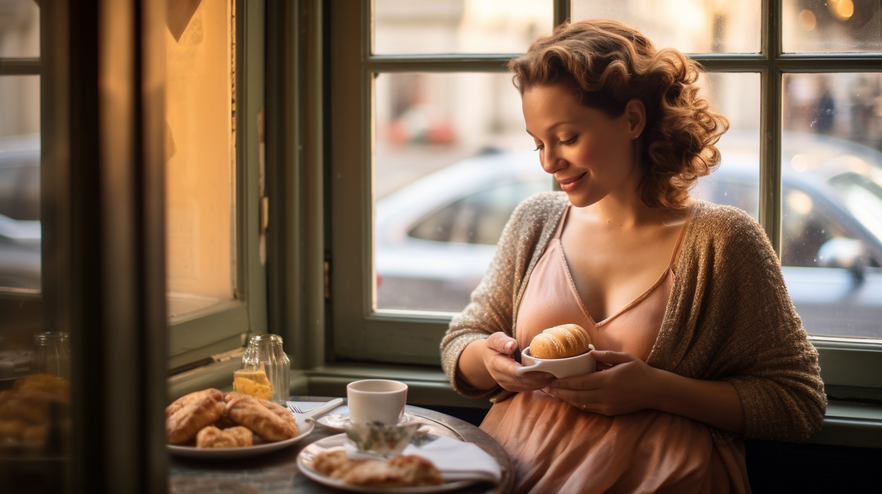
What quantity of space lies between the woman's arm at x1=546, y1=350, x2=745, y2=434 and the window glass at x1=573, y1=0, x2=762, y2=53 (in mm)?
810

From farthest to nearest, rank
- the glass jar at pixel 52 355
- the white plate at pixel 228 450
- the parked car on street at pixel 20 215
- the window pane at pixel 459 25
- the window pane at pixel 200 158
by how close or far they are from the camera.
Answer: the window pane at pixel 459 25 < the window pane at pixel 200 158 < the white plate at pixel 228 450 < the parked car on street at pixel 20 215 < the glass jar at pixel 52 355

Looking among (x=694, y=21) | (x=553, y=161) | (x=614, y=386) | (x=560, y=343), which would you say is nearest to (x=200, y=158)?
(x=553, y=161)

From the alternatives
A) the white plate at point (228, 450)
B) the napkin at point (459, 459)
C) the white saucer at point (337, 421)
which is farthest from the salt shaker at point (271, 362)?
the napkin at point (459, 459)

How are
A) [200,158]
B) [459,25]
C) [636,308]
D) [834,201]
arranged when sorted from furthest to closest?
[459,25], [834,201], [200,158], [636,308]

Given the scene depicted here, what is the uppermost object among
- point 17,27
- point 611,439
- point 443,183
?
point 17,27

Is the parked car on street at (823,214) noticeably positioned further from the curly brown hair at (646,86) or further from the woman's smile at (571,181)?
the woman's smile at (571,181)

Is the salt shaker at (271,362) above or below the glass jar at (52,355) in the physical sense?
below

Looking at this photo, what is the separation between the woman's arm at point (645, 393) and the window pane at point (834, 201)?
0.52 meters

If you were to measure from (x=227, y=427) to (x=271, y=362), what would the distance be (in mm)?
240

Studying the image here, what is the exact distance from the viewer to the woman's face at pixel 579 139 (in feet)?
4.26

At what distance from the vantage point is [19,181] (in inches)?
32.5

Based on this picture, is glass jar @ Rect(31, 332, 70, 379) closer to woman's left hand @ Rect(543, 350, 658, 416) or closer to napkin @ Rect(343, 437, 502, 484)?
napkin @ Rect(343, 437, 502, 484)

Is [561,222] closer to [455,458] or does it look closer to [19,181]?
[455,458]

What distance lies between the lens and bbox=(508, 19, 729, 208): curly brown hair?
1295 mm
